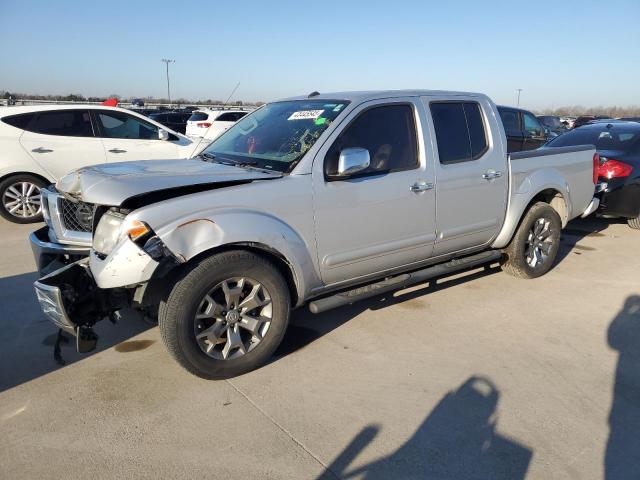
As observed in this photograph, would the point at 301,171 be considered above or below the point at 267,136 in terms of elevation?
below

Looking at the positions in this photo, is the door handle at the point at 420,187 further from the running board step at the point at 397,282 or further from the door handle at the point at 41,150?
the door handle at the point at 41,150

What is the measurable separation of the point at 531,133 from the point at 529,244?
28.0 ft

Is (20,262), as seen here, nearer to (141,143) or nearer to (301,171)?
(141,143)

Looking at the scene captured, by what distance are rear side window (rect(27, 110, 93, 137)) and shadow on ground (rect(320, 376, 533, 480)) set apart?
7148mm

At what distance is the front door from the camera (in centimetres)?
363

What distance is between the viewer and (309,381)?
3.37 m

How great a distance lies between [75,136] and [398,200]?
20.2 feet

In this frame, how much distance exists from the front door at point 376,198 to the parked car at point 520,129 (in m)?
8.91

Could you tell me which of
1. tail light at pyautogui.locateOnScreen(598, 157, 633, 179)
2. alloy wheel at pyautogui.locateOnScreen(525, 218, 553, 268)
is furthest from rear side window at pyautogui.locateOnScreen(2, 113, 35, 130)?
tail light at pyautogui.locateOnScreen(598, 157, 633, 179)

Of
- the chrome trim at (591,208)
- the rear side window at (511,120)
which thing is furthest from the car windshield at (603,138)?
the rear side window at (511,120)

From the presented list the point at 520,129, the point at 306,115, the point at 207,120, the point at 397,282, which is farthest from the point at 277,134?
the point at 207,120

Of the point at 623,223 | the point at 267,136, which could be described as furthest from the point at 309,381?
the point at 623,223

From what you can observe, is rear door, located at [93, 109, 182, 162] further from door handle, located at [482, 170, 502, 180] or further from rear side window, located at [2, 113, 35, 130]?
door handle, located at [482, 170, 502, 180]

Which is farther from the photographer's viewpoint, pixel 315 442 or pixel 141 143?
pixel 141 143
